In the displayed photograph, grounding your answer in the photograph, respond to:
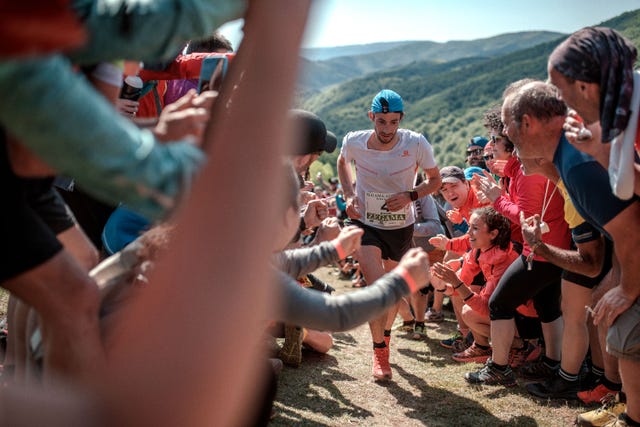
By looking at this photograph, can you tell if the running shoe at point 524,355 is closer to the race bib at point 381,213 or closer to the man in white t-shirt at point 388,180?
the man in white t-shirt at point 388,180

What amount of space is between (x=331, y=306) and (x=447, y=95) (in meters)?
61.9

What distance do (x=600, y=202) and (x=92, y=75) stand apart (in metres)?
2.07

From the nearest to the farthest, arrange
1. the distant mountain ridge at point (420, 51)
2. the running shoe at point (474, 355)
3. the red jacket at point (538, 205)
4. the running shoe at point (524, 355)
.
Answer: the red jacket at point (538, 205), the running shoe at point (524, 355), the running shoe at point (474, 355), the distant mountain ridge at point (420, 51)

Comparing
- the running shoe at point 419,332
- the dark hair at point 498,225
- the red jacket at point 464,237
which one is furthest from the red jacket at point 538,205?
the running shoe at point 419,332

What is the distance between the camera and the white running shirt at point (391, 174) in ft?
16.5

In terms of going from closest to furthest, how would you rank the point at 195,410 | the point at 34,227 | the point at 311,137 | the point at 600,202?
the point at 195,410 < the point at 34,227 < the point at 600,202 < the point at 311,137

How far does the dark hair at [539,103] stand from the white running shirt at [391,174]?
2.08 m

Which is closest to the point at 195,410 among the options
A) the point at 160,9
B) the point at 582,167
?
the point at 160,9

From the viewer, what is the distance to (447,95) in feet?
200

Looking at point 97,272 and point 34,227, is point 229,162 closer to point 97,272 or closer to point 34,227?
point 34,227

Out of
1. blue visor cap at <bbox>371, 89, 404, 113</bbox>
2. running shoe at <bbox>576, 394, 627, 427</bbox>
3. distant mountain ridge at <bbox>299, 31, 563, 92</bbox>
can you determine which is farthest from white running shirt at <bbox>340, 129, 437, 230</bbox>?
distant mountain ridge at <bbox>299, 31, 563, 92</bbox>

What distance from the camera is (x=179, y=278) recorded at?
125cm

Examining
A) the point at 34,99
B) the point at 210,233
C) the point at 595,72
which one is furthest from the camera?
the point at 595,72

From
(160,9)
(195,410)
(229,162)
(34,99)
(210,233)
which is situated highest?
(160,9)
